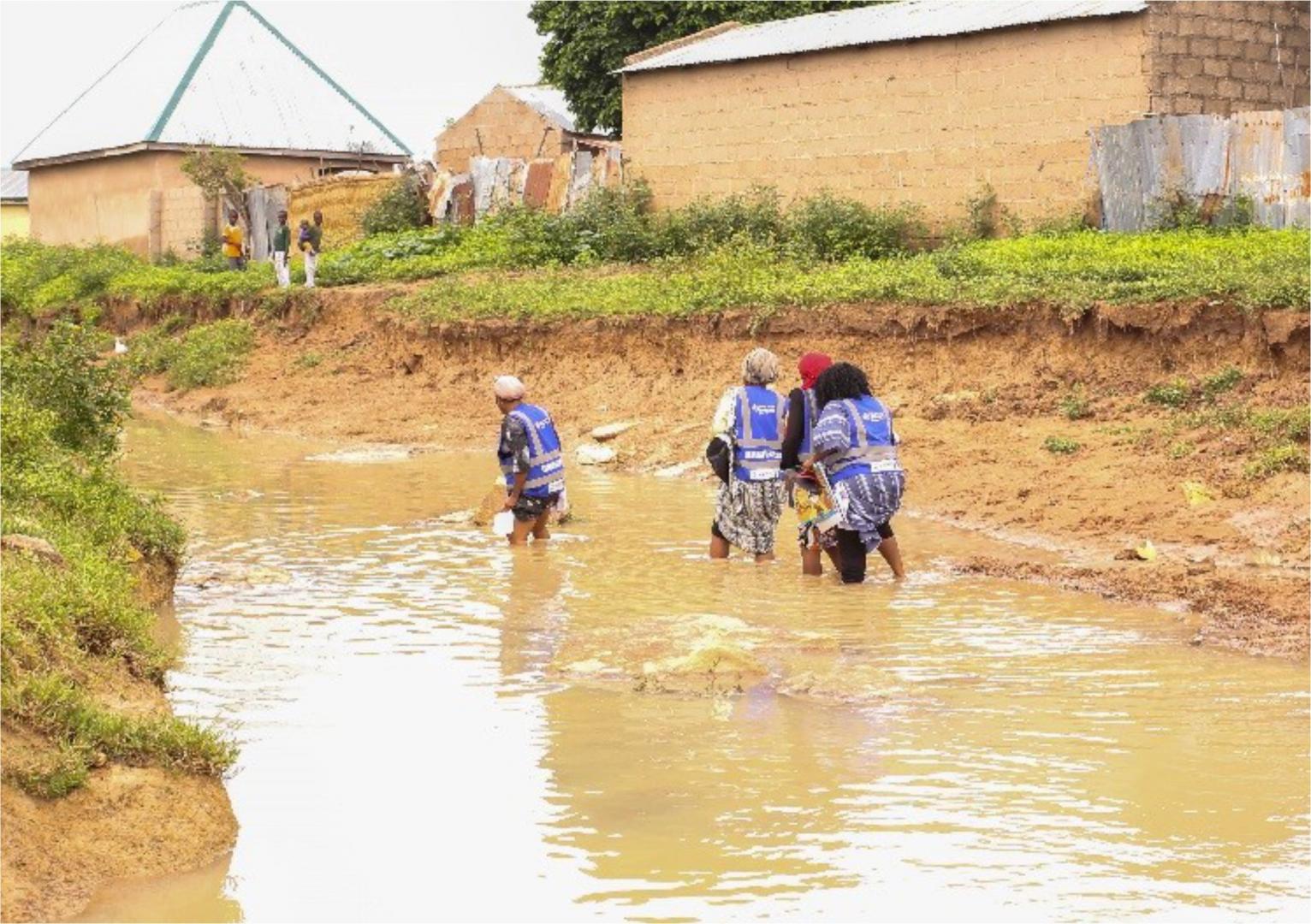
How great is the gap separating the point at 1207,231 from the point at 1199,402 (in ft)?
17.6

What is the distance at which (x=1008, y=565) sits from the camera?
12758mm

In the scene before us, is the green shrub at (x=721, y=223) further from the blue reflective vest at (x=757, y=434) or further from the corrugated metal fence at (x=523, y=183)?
the blue reflective vest at (x=757, y=434)

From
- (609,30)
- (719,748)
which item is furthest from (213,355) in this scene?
(719,748)

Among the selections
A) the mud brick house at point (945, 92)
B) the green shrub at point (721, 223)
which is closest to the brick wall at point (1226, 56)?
the mud brick house at point (945, 92)

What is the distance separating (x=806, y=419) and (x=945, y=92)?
13242mm

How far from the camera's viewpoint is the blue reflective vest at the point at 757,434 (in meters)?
12.9

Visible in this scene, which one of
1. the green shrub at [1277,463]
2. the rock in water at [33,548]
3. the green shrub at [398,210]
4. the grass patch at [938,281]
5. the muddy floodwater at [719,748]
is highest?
the green shrub at [398,210]

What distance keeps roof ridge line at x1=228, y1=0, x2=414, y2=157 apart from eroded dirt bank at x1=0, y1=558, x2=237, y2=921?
1414 inches

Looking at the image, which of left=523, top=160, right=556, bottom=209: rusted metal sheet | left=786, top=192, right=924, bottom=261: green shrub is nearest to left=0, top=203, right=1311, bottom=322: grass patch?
left=786, top=192, right=924, bottom=261: green shrub

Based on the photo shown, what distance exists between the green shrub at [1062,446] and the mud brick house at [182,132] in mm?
23590

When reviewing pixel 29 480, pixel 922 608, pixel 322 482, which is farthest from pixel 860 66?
pixel 29 480

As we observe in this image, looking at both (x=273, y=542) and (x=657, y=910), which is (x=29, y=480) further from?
(x=657, y=910)

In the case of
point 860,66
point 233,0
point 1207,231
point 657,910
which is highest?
point 233,0

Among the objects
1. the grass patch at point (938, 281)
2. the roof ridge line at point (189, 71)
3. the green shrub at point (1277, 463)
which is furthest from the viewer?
the roof ridge line at point (189, 71)
